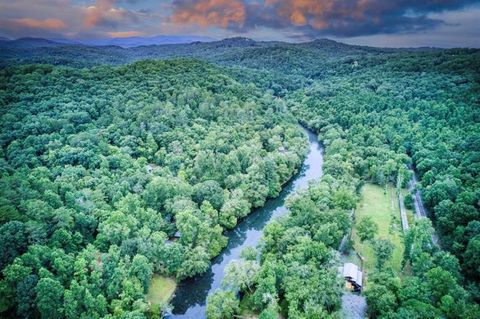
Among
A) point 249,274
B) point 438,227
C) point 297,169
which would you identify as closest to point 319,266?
point 249,274

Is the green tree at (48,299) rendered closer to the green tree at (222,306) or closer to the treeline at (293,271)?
the green tree at (222,306)

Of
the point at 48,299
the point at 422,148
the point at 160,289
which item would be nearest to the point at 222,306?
the point at 160,289

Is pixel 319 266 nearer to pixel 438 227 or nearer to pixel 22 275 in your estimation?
pixel 438 227

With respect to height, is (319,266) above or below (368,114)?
below

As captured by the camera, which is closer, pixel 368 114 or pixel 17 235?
pixel 17 235

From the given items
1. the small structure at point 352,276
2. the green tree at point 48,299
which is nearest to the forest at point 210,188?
the green tree at point 48,299

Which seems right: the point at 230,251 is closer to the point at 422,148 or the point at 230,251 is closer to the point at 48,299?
the point at 48,299
